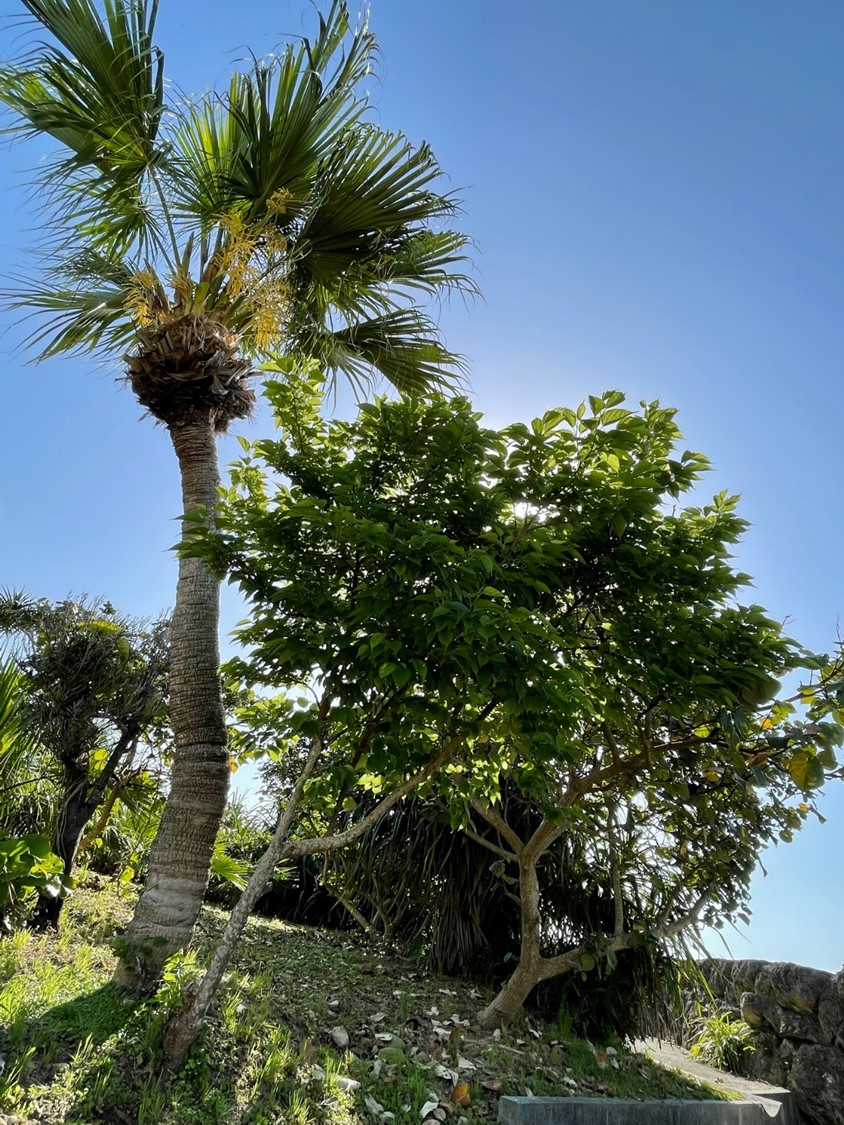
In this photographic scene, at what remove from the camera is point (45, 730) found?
494 cm

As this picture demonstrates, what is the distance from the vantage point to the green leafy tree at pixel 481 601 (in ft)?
10.3

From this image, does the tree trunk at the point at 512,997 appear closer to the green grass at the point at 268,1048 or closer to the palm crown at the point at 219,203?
the green grass at the point at 268,1048

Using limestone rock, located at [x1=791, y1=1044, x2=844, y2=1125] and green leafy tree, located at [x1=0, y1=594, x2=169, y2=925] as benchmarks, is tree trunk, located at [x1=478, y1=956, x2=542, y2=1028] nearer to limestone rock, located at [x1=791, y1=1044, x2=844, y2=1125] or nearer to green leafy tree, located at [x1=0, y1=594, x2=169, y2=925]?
green leafy tree, located at [x1=0, y1=594, x2=169, y2=925]

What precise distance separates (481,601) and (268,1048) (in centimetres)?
227

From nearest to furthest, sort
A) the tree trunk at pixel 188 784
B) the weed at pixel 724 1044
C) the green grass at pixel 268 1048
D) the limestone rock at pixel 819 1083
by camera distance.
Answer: the green grass at pixel 268 1048
the tree trunk at pixel 188 784
the limestone rock at pixel 819 1083
the weed at pixel 724 1044

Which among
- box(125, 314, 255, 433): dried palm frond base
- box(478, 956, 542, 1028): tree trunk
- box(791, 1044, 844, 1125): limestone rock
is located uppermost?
box(125, 314, 255, 433): dried palm frond base

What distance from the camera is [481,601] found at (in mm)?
3082

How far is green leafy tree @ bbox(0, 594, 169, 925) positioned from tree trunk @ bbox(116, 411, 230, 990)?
45.3 inches

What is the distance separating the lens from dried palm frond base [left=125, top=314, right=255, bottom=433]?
461 centimetres

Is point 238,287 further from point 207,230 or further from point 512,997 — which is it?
point 512,997

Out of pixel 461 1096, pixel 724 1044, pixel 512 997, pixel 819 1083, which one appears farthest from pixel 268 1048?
pixel 819 1083

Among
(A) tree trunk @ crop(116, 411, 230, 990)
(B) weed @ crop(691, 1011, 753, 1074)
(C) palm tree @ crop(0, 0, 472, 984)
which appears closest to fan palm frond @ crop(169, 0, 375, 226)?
(C) palm tree @ crop(0, 0, 472, 984)

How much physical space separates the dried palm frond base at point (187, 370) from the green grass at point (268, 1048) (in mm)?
3165

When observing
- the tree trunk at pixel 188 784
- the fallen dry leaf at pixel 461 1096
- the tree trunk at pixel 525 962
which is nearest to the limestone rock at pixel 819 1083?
the tree trunk at pixel 525 962
